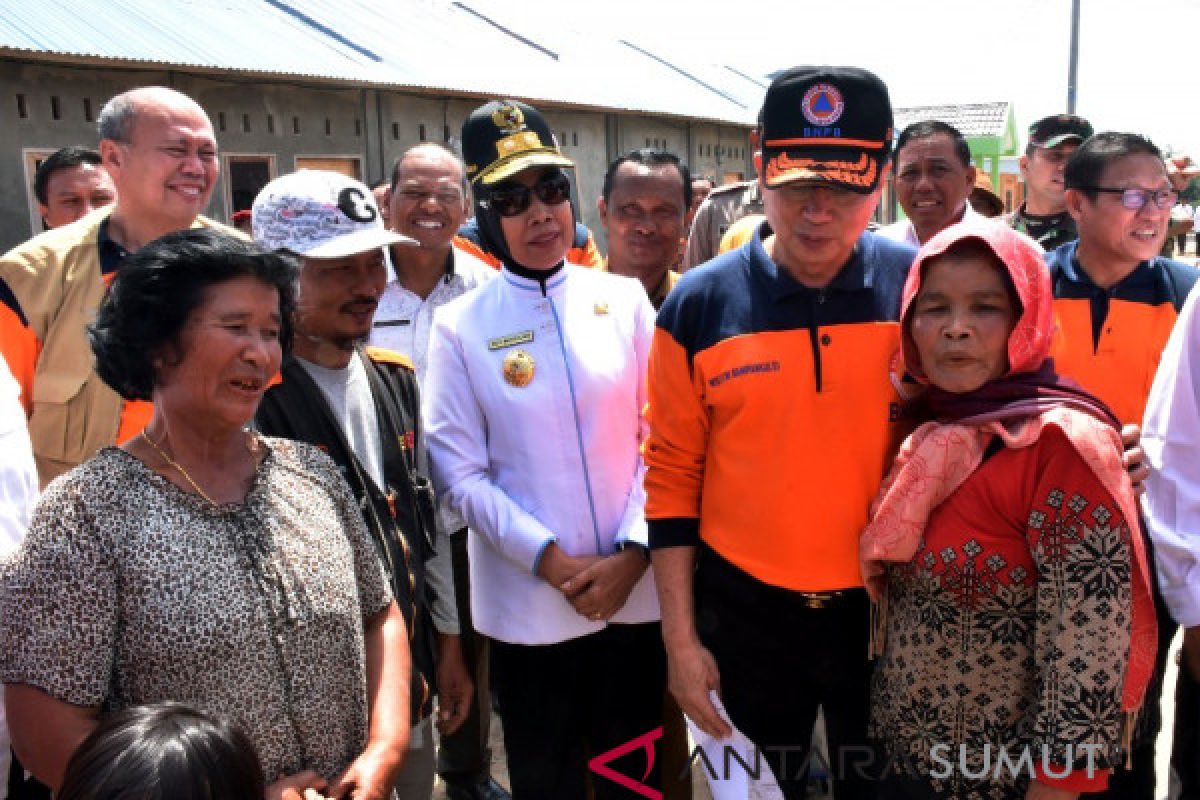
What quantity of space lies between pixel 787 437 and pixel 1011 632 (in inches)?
23.0

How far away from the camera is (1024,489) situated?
70.7 inches

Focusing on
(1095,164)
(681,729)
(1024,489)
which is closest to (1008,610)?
(1024,489)

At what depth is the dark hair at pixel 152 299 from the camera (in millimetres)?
1608

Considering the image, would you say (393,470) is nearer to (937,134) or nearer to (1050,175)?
(937,134)

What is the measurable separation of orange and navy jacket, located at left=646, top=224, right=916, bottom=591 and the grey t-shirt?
2.18ft

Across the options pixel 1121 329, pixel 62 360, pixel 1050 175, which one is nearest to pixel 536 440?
pixel 62 360

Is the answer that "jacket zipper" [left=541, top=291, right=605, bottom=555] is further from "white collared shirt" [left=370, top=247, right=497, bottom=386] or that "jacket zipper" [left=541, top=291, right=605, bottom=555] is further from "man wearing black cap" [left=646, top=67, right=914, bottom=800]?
"white collared shirt" [left=370, top=247, right=497, bottom=386]

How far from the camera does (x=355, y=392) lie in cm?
217

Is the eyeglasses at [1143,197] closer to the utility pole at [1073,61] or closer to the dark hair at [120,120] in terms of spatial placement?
the dark hair at [120,120]

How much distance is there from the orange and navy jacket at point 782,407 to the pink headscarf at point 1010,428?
0.11m

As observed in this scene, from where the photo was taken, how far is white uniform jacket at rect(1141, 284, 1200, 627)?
7.13 feet

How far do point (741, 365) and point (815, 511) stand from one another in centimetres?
36

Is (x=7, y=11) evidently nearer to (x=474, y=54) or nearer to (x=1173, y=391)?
(x=474, y=54)

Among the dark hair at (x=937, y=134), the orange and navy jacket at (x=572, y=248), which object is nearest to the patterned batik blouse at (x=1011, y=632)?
the dark hair at (x=937, y=134)
